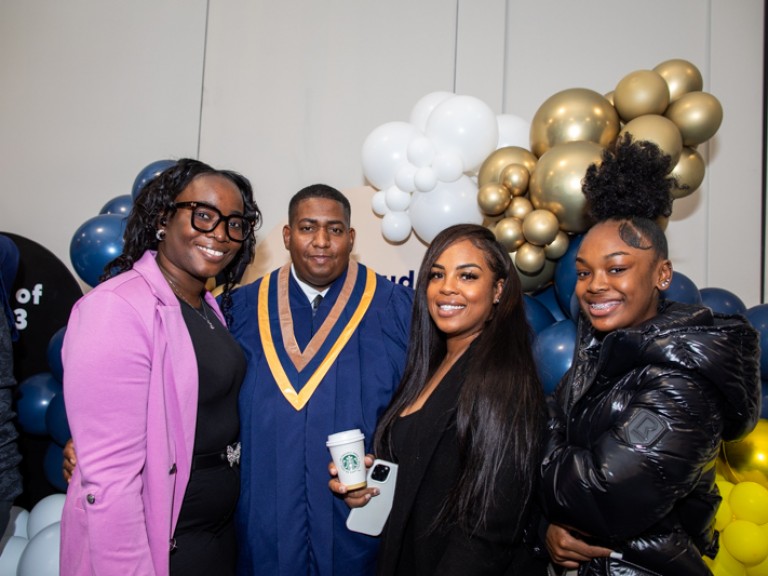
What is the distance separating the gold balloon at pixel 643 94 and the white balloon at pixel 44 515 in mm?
3523

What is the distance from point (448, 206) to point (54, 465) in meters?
2.71

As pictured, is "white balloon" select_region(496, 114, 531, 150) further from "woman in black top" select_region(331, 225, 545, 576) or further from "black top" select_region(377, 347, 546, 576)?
"black top" select_region(377, 347, 546, 576)

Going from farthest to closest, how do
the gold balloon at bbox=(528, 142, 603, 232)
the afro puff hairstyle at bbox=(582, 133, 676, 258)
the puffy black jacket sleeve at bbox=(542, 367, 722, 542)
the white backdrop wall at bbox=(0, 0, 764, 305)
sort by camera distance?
the white backdrop wall at bbox=(0, 0, 764, 305)
the gold balloon at bbox=(528, 142, 603, 232)
the afro puff hairstyle at bbox=(582, 133, 676, 258)
the puffy black jacket sleeve at bbox=(542, 367, 722, 542)

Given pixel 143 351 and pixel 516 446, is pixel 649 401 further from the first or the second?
pixel 143 351

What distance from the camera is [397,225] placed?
360 cm

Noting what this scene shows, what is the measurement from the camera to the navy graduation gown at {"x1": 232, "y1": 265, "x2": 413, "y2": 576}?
2217 millimetres

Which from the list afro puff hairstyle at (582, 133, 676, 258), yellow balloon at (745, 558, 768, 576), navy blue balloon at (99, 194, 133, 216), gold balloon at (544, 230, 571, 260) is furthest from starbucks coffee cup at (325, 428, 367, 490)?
navy blue balloon at (99, 194, 133, 216)

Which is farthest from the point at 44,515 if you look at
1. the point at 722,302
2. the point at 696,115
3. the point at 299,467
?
the point at 696,115

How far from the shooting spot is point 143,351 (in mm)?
1611

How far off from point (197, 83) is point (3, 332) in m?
2.98

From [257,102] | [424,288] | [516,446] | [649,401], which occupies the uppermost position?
[257,102]

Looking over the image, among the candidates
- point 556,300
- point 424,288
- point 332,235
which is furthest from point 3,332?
point 556,300

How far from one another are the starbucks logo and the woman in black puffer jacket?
0.57 metres

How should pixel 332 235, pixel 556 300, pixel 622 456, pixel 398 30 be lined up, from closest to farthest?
1. pixel 622 456
2. pixel 332 235
3. pixel 556 300
4. pixel 398 30
